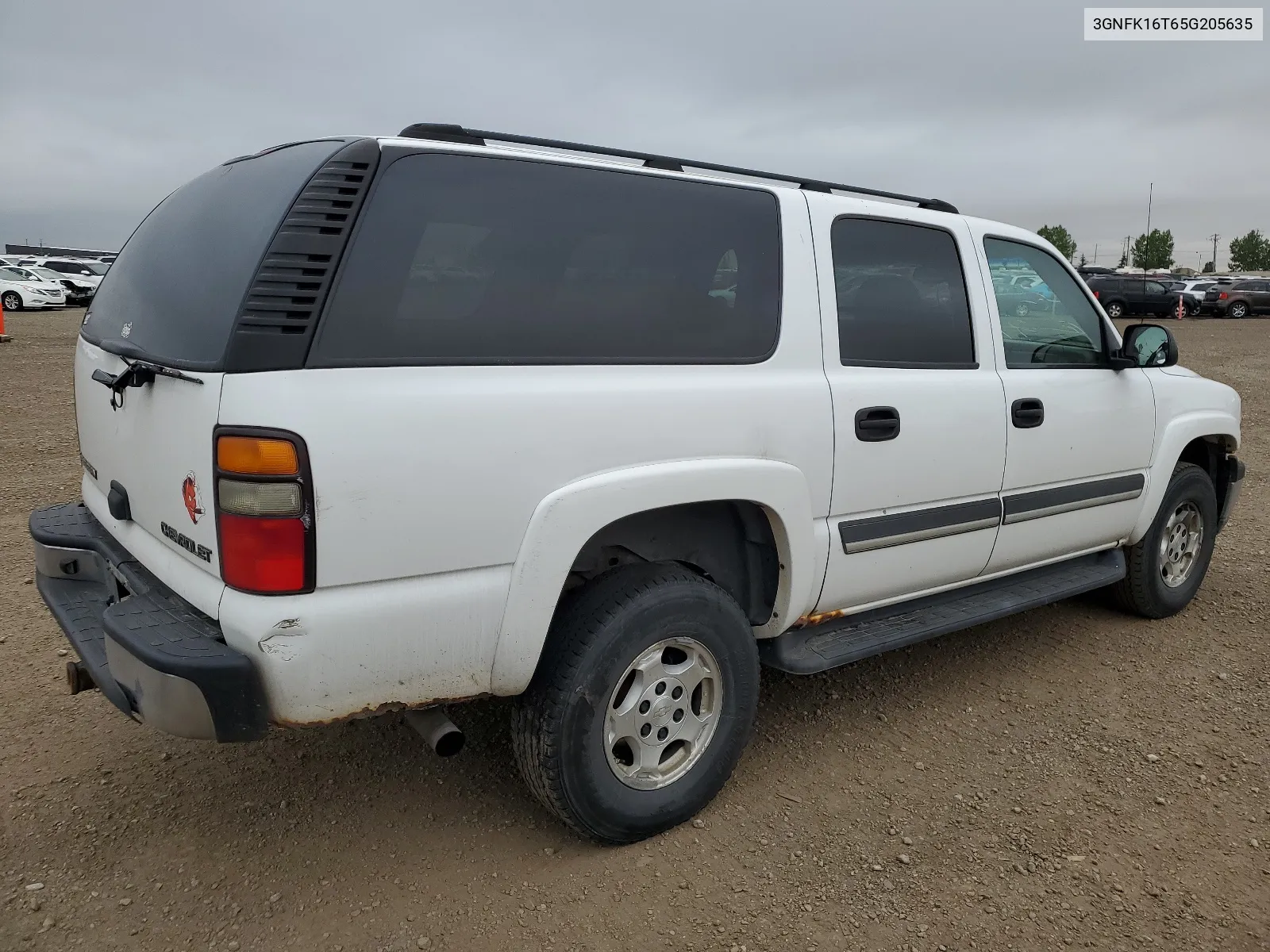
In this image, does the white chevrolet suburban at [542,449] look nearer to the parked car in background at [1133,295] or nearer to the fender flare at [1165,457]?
the fender flare at [1165,457]

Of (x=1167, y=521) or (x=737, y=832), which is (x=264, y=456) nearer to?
(x=737, y=832)

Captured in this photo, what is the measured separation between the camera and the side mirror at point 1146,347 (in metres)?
3.98

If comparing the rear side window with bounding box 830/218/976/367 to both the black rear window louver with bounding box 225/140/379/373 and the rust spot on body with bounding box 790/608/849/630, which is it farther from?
the black rear window louver with bounding box 225/140/379/373

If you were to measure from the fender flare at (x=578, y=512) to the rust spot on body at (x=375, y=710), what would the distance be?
0.13 meters

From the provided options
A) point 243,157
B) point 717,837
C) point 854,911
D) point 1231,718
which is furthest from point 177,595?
point 1231,718

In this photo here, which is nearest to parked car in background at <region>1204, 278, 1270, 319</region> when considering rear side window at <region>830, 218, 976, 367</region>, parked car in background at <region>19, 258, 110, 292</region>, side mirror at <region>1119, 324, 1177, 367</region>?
side mirror at <region>1119, 324, 1177, 367</region>

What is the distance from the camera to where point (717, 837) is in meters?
2.84

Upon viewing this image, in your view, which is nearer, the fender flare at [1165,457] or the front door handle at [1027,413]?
the front door handle at [1027,413]

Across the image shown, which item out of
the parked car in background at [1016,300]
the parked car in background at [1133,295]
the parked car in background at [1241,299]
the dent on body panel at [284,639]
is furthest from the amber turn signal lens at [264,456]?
the parked car in background at [1241,299]

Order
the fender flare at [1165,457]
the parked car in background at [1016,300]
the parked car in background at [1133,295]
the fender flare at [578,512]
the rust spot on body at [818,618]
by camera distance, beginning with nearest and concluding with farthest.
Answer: the fender flare at [578,512] → the rust spot on body at [818,618] → the parked car in background at [1016,300] → the fender flare at [1165,457] → the parked car in background at [1133,295]

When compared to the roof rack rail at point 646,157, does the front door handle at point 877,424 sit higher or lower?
lower

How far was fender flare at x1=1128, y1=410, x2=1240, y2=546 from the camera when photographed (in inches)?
166

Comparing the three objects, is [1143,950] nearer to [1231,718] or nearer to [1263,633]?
[1231,718]

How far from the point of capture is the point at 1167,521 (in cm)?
449
